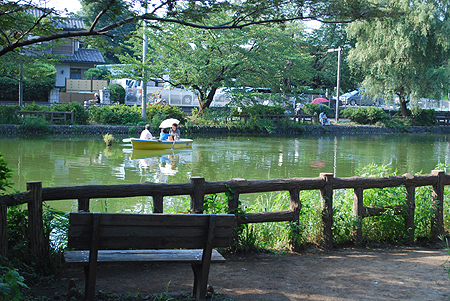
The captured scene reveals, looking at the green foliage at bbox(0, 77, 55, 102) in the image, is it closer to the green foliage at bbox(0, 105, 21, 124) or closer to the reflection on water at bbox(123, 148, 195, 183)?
the green foliage at bbox(0, 105, 21, 124)

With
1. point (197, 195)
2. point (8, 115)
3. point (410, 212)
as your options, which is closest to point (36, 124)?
point (8, 115)

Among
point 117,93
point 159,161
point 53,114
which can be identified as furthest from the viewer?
point 117,93

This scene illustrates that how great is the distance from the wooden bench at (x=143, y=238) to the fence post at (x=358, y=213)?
9.65 ft

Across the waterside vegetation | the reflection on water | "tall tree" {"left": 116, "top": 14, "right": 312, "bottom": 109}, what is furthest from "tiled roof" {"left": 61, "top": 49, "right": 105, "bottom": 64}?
the reflection on water

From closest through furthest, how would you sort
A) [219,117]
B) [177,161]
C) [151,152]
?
[177,161], [151,152], [219,117]

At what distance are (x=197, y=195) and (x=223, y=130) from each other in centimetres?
2682

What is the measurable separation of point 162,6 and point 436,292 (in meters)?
4.12

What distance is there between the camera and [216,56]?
1207 inches

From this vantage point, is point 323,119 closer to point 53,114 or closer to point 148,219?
point 53,114

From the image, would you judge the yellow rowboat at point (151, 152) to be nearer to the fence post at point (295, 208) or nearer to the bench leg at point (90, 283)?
the fence post at point (295, 208)

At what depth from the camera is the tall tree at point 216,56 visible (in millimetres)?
29438

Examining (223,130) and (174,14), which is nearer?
(174,14)

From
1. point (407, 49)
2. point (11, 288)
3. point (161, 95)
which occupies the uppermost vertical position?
point (407, 49)

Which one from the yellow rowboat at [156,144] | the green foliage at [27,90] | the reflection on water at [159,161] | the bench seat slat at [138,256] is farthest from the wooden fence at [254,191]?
the green foliage at [27,90]
